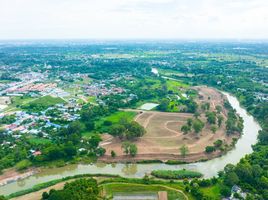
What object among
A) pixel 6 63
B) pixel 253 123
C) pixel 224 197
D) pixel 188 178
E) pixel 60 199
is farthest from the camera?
pixel 6 63

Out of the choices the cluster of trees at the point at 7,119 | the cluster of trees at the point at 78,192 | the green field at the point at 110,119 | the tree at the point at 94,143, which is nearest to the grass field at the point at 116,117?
the green field at the point at 110,119

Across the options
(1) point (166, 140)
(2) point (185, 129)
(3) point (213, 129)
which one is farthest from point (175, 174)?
(3) point (213, 129)

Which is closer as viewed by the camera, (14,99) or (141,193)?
(141,193)

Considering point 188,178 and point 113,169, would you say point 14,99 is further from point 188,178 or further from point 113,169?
point 188,178

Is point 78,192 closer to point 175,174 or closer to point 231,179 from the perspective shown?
point 175,174

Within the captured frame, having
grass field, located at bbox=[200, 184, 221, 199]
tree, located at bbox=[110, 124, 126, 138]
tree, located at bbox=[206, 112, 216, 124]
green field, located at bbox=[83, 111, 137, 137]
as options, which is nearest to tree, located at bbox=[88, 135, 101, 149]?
tree, located at bbox=[110, 124, 126, 138]

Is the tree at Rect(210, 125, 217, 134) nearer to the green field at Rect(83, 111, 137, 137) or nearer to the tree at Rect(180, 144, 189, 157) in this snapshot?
the tree at Rect(180, 144, 189, 157)

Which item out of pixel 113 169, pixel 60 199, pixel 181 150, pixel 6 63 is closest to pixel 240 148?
pixel 181 150

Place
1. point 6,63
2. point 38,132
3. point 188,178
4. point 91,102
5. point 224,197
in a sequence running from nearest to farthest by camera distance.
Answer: point 224,197, point 188,178, point 38,132, point 91,102, point 6,63
